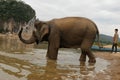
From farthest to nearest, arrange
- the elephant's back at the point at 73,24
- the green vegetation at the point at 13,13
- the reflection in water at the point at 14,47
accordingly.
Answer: the green vegetation at the point at 13,13 → the reflection in water at the point at 14,47 → the elephant's back at the point at 73,24

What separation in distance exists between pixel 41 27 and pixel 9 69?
5.30 m

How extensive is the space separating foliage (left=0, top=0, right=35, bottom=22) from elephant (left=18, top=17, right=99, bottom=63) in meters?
78.1

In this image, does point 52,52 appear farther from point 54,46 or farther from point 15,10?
point 15,10

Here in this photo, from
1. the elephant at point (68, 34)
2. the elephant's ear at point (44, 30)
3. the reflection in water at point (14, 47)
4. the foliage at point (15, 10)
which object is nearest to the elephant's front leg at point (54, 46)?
the elephant at point (68, 34)

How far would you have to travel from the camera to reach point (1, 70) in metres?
8.90

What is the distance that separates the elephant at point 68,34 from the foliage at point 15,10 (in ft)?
256

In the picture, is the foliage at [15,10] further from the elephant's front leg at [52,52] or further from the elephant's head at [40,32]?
the elephant's front leg at [52,52]

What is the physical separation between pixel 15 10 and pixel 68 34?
266 feet

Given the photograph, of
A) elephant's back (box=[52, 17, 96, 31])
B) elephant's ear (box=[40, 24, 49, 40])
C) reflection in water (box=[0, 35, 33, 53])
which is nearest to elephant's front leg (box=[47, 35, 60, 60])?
elephant's ear (box=[40, 24, 49, 40])

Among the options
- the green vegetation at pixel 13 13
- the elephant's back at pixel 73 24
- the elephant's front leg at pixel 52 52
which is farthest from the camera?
the green vegetation at pixel 13 13

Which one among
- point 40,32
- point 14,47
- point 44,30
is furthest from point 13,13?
point 44,30

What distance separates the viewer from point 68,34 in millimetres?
14031

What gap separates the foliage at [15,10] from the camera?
9181cm

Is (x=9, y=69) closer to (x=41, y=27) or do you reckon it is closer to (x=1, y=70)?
(x=1, y=70)
